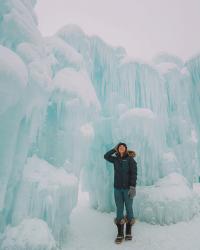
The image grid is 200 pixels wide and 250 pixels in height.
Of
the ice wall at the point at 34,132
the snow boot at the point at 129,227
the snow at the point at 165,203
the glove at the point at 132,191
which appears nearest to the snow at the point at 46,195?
the ice wall at the point at 34,132

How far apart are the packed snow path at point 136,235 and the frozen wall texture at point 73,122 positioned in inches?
16.5

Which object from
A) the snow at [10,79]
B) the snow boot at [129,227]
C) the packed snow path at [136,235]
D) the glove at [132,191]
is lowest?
the packed snow path at [136,235]

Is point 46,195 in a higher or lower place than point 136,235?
higher

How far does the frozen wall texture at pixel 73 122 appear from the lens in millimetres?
4836

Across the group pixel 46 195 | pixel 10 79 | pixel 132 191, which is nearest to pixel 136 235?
pixel 132 191

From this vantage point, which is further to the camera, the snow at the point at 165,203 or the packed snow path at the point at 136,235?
the snow at the point at 165,203

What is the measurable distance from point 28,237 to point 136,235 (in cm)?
248

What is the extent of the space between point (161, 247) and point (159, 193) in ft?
9.98

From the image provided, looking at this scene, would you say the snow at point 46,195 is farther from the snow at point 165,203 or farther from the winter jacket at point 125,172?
the snow at point 165,203

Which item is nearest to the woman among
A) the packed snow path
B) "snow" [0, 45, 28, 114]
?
the packed snow path

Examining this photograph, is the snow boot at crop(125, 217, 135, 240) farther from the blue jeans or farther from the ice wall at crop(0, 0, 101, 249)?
the ice wall at crop(0, 0, 101, 249)

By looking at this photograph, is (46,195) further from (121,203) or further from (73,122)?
(73,122)

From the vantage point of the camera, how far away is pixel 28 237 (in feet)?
15.0

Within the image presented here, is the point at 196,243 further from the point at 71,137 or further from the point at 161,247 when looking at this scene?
the point at 71,137
